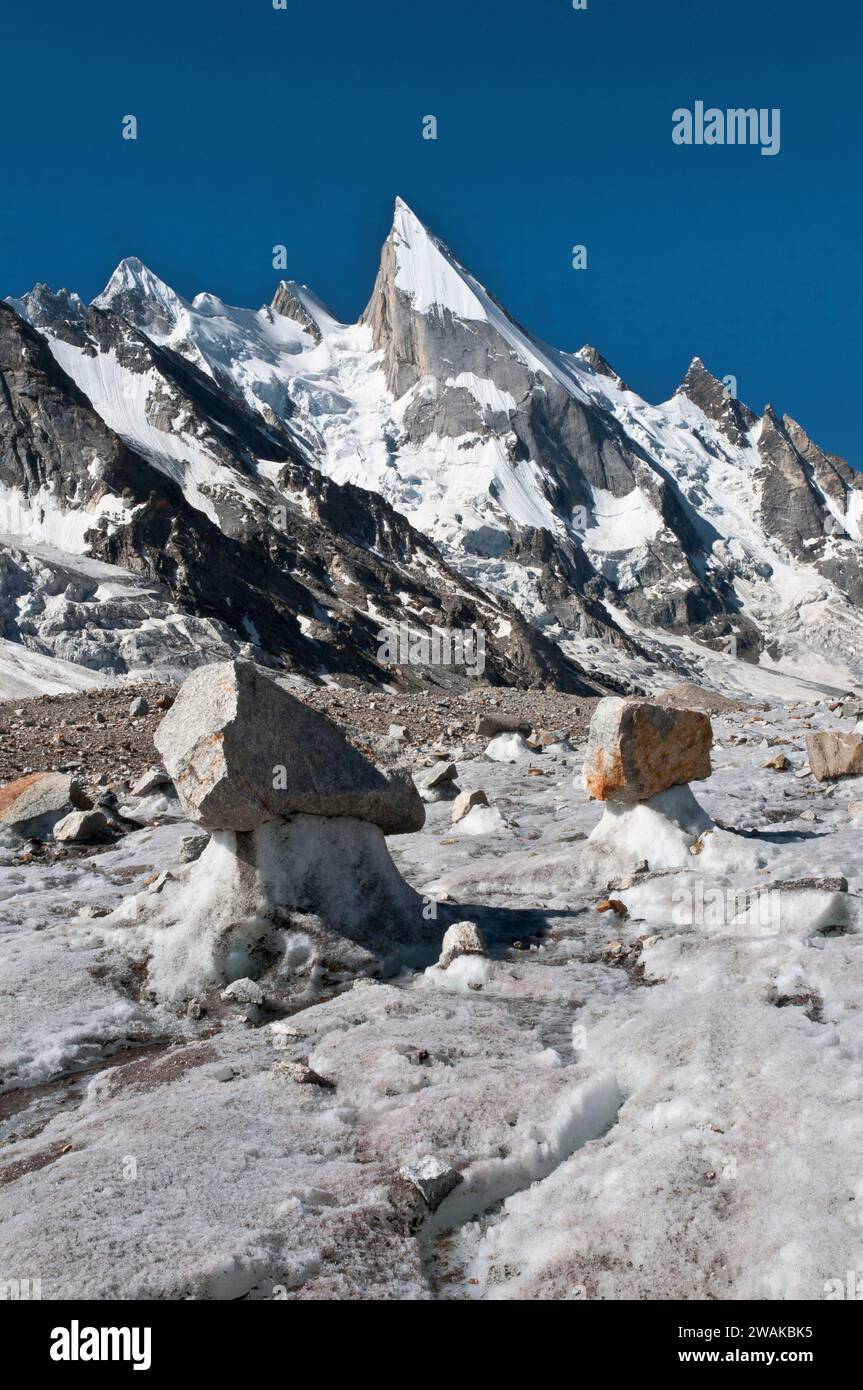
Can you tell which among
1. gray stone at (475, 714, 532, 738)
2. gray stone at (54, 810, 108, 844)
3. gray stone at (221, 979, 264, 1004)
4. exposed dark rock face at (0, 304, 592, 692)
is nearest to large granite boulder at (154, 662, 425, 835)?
gray stone at (221, 979, 264, 1004)

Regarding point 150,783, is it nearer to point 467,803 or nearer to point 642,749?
point 467,803

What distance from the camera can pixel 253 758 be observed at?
8633mm

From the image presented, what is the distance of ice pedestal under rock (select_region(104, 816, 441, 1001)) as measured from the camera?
8.34m

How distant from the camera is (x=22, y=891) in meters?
11.2

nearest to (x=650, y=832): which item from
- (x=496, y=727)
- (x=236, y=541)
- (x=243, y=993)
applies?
(x=243, y=993)

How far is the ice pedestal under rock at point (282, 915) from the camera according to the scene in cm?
834

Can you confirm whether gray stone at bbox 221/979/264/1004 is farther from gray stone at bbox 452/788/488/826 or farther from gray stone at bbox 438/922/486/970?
gray stone at bbox 452/788/488/826

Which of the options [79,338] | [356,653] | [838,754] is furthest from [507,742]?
[79,338]

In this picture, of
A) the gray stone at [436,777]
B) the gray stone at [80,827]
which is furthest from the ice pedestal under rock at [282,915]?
the gray stone at [436,777]

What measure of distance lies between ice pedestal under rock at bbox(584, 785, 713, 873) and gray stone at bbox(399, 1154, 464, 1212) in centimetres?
670

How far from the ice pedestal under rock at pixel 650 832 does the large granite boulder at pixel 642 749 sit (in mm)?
187

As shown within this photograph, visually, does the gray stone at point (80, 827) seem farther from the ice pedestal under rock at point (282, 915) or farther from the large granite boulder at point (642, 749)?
the large granite boulder at point (642, 749)

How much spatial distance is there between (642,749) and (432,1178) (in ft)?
23.8
